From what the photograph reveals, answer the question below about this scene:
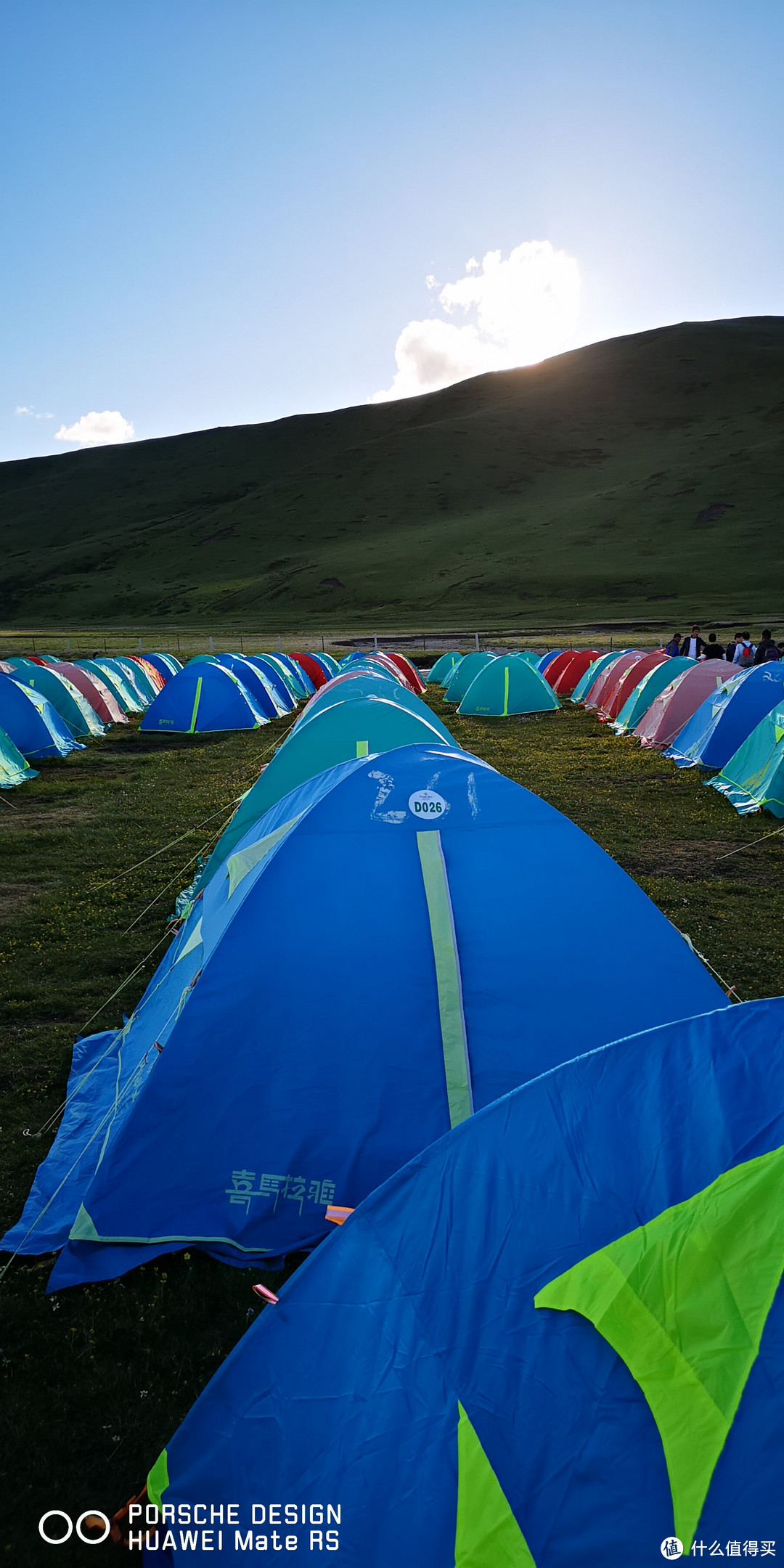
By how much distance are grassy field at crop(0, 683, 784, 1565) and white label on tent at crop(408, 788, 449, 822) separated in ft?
7.69

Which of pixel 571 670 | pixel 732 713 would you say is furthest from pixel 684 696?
pixel 571 670

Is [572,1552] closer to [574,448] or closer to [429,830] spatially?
[429,830]

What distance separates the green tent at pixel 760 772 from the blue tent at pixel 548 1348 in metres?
10.4

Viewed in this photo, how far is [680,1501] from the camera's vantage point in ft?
6.25

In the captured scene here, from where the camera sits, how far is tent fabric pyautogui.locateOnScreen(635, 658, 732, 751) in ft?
58.1

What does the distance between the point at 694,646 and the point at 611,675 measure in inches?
122

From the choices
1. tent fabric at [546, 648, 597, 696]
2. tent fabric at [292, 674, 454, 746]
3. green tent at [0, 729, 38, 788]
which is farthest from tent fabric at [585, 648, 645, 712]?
green tent at [0, 729, 38, 788]

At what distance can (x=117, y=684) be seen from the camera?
25.5 m

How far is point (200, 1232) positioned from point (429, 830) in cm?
222

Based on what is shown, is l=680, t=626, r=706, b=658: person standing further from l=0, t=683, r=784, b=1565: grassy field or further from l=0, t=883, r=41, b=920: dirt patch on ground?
l=0, t=883, r=41, b=920: dirt patch on ground

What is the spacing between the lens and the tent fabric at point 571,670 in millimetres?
31484

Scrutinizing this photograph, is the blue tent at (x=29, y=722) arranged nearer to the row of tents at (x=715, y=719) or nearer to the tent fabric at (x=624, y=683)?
the row of tents at (x=715, y=719)

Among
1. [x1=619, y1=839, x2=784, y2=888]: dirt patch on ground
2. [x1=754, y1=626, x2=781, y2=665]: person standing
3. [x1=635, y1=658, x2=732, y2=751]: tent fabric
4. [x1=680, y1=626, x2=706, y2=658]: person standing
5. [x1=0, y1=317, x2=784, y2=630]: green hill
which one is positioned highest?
[x1=0, y1=317, x2=784, y2=630]: green hill

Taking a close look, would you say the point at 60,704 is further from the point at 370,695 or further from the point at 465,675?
the point at 465,675
